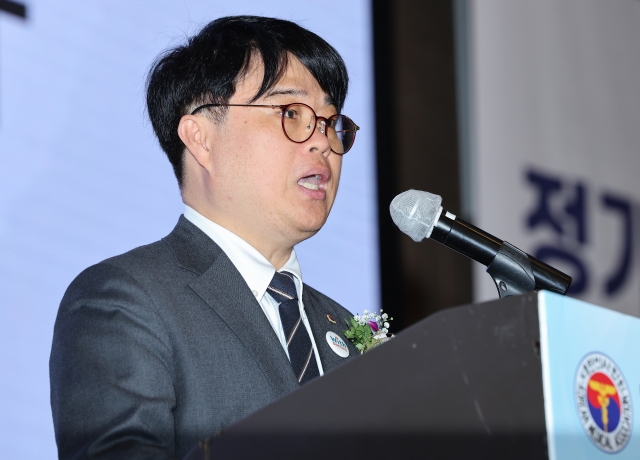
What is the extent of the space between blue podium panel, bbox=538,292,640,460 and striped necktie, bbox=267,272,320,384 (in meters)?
0.77

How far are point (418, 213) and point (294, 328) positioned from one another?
20.9 inches

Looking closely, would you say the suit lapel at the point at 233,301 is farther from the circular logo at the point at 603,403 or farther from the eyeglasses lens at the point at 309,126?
the circular logo at the point at 603,403

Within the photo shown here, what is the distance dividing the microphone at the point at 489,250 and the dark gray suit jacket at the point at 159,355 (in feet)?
1.42

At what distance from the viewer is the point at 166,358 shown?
4.86ft

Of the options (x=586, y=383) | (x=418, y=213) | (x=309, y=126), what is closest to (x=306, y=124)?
(x=309, y=126)

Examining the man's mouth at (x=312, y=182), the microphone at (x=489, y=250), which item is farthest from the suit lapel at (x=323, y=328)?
the microphone at (x=489, y=250)

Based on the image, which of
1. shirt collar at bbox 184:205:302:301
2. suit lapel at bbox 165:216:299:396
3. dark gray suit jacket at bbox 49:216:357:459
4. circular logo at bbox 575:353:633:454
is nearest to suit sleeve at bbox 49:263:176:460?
dark gray suit jacket at bbox 49:216:357:459

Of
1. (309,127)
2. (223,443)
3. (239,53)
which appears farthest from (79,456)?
(239,53)

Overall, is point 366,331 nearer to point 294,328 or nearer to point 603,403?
point 294,328

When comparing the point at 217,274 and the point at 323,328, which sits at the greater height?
the point at 217,274

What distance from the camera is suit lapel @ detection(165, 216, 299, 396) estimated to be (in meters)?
1.60

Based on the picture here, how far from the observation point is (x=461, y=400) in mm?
972

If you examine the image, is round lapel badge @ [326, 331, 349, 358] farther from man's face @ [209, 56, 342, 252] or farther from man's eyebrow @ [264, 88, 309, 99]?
man's eyebrow @ [264, 88, 309, 99]

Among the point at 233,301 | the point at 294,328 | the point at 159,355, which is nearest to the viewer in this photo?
the point at 159,355
